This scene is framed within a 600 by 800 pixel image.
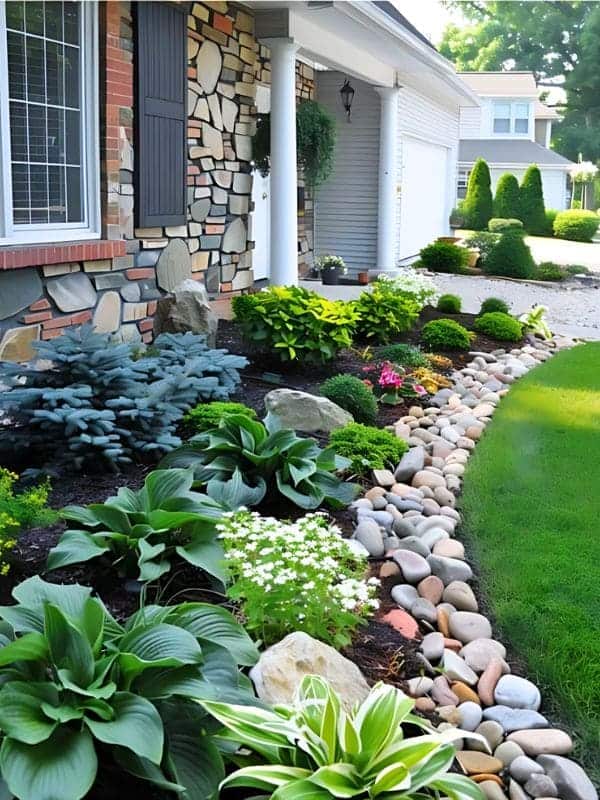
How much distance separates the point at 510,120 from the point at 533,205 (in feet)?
30.2

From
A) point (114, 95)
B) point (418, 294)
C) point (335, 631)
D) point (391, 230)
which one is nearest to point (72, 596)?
point (335, 631)

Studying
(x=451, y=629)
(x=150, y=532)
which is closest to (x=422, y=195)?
(x=451, y=629)

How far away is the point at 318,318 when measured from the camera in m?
6.43

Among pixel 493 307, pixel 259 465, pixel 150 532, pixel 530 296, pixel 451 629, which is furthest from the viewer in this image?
pixel 530 296

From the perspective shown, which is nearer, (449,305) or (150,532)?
(150,532)

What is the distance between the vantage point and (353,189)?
1397cm

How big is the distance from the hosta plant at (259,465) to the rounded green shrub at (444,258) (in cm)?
1051

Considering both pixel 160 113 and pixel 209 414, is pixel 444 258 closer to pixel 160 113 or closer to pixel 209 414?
pixel 160 113

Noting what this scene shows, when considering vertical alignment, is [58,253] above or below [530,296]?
above

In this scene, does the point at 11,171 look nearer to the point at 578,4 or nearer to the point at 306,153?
the point at 306,153

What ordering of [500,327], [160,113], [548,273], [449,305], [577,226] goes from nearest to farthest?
[160,113] < [500,327] < [449,305] < [548,273] < [577,226]

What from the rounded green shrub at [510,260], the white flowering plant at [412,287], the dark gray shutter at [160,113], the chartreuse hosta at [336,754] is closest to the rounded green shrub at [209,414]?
the dark gray shutter at [160,113]

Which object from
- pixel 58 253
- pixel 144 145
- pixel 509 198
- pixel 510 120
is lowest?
pixel 58 253

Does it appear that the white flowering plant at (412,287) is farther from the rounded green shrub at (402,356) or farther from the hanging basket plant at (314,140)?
the hanging basket plant at (314,140)
